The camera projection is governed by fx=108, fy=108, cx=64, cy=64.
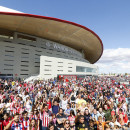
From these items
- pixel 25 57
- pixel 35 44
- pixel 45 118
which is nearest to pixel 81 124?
pixel 45 118

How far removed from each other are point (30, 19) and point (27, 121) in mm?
20219

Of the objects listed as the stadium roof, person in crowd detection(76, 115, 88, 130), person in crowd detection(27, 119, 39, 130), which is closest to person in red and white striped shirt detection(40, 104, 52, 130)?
person in crowd detection(27, 119, 39, 130)

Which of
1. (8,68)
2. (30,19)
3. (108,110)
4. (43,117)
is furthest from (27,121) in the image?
(8,68)

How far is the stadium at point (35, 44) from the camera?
21.8 meters

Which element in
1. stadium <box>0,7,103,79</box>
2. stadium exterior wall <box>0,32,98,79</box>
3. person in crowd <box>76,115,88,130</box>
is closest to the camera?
person in crowd <box>76,115,88,130</box>

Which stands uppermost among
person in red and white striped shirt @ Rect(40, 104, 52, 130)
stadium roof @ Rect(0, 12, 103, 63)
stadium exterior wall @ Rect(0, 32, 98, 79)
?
stadium roof @ Rect(0, 12, 103, 63)

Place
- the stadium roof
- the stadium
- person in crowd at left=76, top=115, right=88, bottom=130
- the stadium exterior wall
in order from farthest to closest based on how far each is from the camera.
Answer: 1. the stadium exterior wall
2. the stadium
3. the stadium roof
4. person in crowd at left=76, top=115, right=88, bottom=130

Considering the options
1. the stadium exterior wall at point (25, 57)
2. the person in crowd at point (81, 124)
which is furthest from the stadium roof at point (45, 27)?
the person in crowd at point (81, 124)

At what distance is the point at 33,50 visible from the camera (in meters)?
26.2

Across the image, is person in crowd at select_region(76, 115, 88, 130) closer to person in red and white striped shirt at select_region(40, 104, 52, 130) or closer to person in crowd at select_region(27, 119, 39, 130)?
person in red and white striped shirt at select_region(40, 104, 52, 130)

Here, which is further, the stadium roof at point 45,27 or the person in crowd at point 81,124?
the stadium roof at point 45,27

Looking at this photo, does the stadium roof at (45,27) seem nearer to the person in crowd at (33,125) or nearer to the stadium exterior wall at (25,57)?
the stadium exterior wall at (25,57)

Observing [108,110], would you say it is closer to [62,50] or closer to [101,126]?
[101,126]

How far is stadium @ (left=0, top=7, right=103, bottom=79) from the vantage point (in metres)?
21.8
